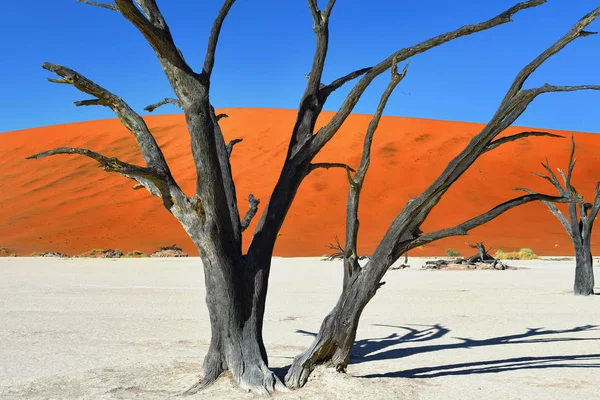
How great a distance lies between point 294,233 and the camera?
125ft

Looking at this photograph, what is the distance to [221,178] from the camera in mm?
5496

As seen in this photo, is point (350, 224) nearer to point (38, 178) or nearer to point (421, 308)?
point (421, 308)

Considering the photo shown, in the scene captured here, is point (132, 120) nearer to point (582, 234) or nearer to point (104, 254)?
point (582, 234)

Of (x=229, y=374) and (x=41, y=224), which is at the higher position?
(x=41, y=224)

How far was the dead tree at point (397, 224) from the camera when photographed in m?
5.37

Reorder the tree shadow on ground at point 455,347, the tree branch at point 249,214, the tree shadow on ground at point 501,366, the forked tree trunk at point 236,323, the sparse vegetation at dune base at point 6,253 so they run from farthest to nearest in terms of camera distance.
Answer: the sparse vegetation at dune base at point 6,253
the tree shadow on ground at point 455,347
the tree shadow on ground at point 501,366
the tree branch at point 249,214
the forked tree trunk at point 236,323

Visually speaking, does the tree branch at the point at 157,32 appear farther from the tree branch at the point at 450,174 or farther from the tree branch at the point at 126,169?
the tree branch at the point at 450,174

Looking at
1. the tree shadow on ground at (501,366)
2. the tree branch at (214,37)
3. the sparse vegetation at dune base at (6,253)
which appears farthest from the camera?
the sparse vegetation at dune base at (6,253)

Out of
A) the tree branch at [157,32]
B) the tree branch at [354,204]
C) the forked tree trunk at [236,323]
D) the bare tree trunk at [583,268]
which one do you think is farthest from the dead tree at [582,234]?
the tree branch at [157,32]

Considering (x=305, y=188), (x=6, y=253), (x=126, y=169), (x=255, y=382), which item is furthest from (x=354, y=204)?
(x=305, y=188)

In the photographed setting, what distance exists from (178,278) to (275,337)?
11.2 meters

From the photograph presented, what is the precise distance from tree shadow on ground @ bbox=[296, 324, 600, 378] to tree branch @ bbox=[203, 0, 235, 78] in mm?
3286

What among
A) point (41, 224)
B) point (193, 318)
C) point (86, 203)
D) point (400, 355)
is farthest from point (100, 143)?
point (400, 355)

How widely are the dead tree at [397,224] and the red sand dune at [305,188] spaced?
2619 centimetres
